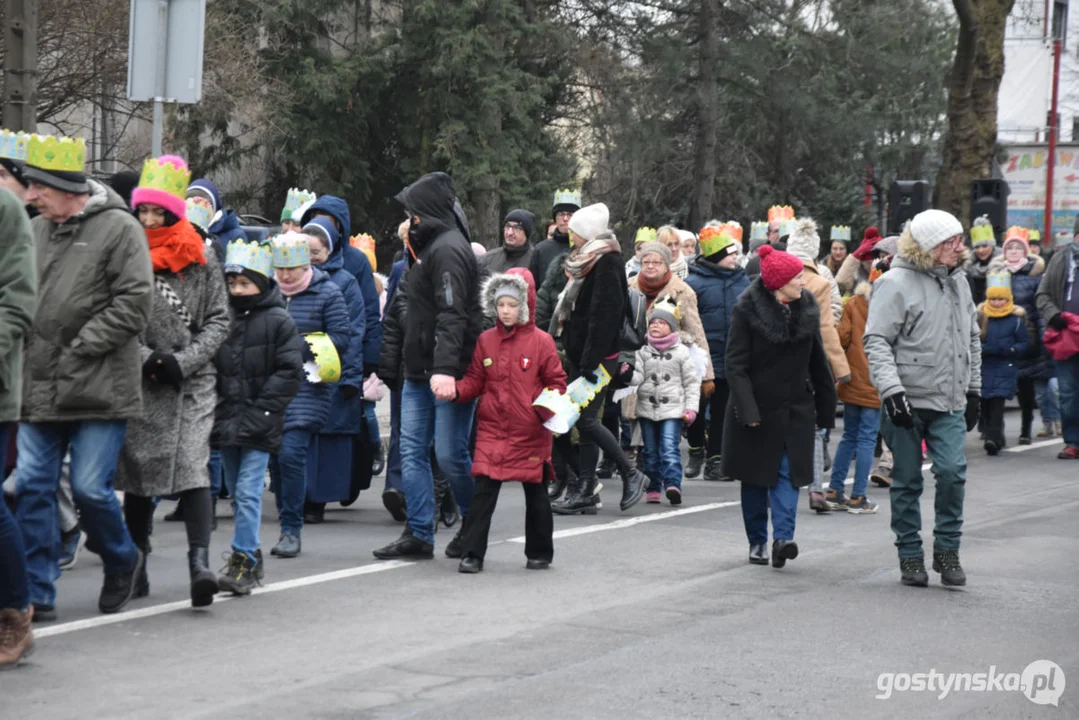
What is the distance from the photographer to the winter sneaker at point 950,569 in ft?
28.8

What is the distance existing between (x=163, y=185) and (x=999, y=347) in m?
10.5

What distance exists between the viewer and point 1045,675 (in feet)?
22.4

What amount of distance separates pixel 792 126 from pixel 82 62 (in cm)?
1757

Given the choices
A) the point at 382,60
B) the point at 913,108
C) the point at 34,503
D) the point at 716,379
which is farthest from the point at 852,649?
the point at 913,108

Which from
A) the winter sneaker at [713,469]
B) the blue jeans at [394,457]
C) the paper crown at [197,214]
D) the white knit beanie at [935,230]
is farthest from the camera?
the winter sneaker at [713,469]

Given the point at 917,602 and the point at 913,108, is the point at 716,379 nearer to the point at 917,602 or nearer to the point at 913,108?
the point at 917,602

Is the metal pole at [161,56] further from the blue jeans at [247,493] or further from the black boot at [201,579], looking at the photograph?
the black boot at [201,579]

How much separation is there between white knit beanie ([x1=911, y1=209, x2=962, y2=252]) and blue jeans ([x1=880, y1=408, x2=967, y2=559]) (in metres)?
0.86

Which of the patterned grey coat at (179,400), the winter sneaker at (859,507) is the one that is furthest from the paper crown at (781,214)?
the patterned grey coat at (179,400)

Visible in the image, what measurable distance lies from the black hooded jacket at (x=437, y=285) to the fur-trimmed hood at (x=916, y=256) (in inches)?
88.3

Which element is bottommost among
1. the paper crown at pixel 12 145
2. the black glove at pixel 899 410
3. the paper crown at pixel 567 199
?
the black glove at pixel 899 410

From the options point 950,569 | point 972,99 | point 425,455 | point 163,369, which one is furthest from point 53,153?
point 972,99

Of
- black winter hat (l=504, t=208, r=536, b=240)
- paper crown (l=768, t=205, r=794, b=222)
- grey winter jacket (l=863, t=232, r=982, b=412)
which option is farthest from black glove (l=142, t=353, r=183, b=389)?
paper crown (l=768, t=205, r=794, b=222)

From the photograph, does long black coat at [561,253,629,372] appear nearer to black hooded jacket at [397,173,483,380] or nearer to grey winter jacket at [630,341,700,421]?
black hooded jacket at [397,173,483,380]
